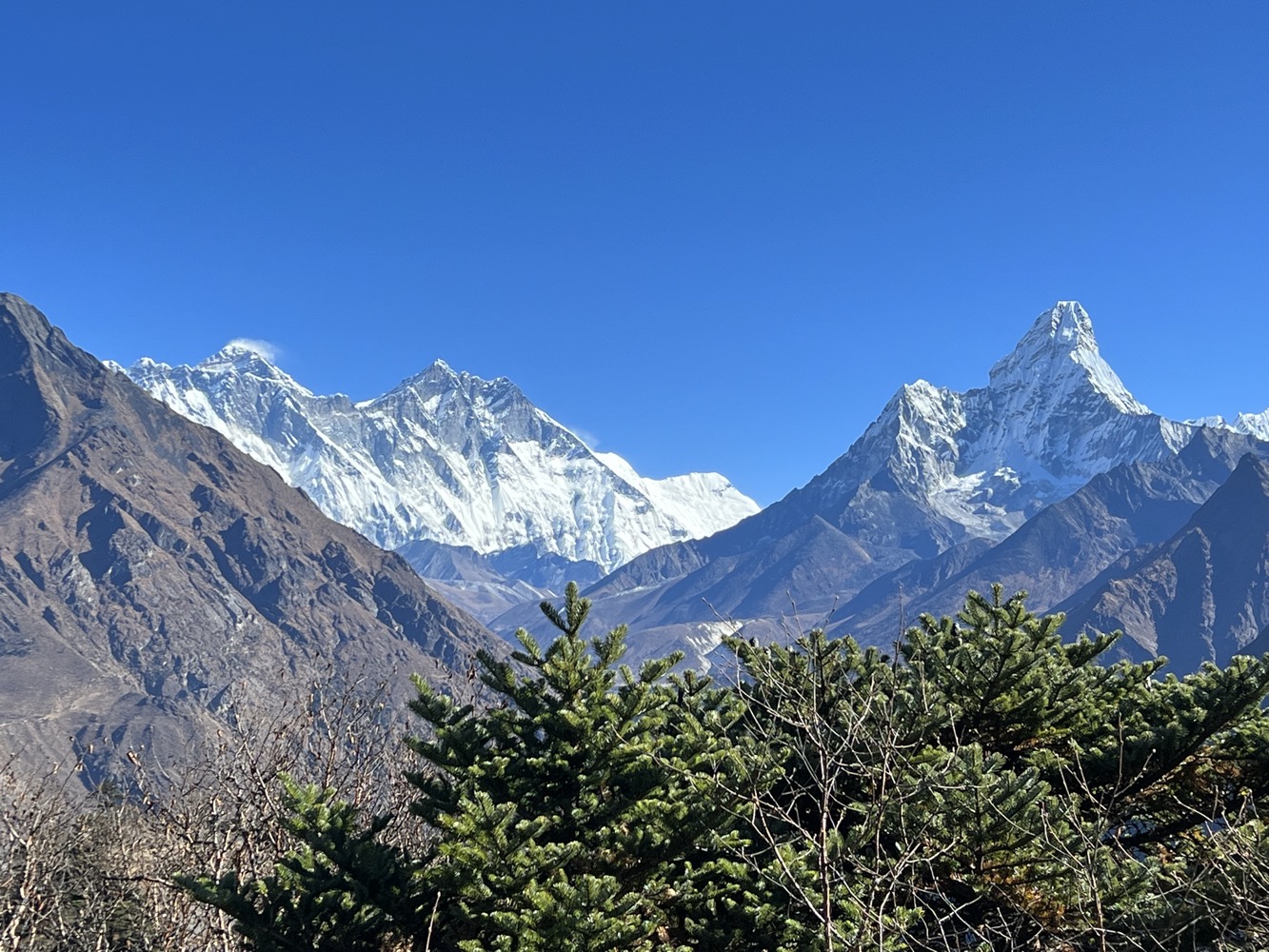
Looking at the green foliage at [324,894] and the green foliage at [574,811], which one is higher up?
the green foliage at [574,811]

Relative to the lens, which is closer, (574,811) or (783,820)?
(783,820)

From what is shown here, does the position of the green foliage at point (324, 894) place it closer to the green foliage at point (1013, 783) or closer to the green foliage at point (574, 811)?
the green foliage at point (574, 811)

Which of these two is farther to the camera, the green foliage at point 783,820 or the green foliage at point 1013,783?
the green foliage at point 783,820

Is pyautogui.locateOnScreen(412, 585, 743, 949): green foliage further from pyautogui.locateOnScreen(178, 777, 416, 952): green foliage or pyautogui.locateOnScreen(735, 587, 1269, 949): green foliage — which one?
pyautogui.locateOnScreen(735, 587, 1269, 949): green foliage

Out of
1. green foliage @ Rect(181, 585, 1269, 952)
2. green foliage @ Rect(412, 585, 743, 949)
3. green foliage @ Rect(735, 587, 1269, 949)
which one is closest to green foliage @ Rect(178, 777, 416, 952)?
green foliage @ Rect(181, 585, 1269, 952)

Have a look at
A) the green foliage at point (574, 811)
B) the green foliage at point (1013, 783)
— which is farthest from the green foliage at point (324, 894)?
the green foliage at point (1013, 783)

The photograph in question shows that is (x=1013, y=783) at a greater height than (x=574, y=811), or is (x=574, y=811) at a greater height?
(x=1013, y=783)

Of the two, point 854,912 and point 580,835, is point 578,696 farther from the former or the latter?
point 854,912

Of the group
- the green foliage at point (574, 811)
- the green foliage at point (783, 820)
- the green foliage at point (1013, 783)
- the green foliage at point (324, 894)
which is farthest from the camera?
the green foliage at point (324, 894)

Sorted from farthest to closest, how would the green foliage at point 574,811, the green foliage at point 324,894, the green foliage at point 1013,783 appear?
the green foliage at point 324,894 → the green foliage at point 574,811 → the green foliage at point 1013,783

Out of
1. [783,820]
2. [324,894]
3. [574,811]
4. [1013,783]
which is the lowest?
[324,894]

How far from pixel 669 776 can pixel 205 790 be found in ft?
79.5

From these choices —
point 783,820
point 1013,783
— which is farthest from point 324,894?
point 1013,783

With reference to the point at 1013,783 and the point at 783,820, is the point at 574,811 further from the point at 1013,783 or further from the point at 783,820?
the point at 1013,783
